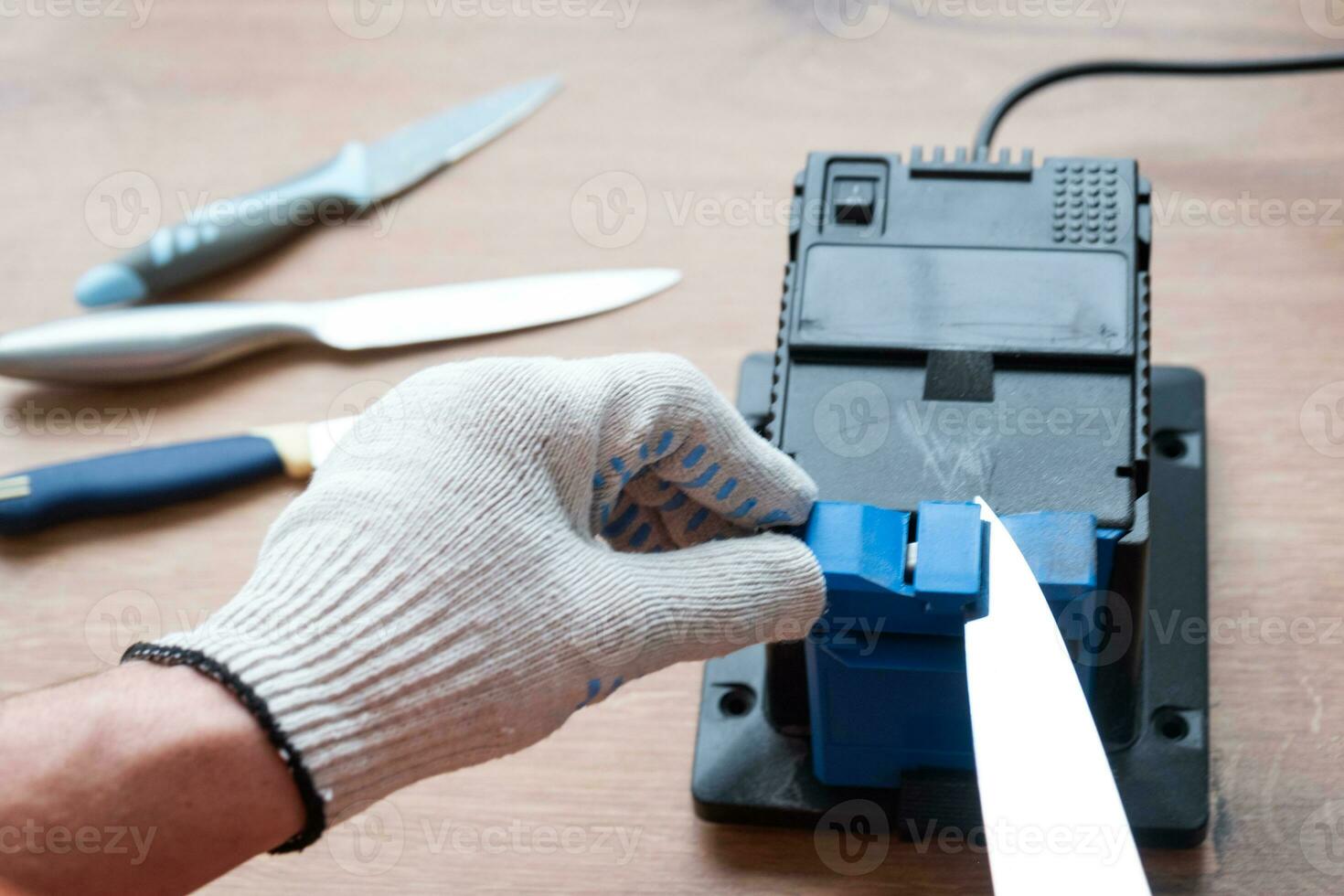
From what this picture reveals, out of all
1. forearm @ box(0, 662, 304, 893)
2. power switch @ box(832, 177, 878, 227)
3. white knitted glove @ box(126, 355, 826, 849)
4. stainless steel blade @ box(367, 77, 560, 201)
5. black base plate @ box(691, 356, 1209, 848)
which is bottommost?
black base plate @ box(691, 356, 1209, 848)

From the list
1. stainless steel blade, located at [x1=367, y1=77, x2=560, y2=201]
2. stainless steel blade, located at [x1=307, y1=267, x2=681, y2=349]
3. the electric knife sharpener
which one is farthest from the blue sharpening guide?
stainless steel blade, located at [x1=367, y1=77, x2=560, y2=201]

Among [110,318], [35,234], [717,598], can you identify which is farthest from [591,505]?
[35,234]

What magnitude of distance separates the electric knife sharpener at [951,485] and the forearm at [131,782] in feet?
Result: 0.59

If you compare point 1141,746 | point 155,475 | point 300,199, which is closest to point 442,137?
point 300,199

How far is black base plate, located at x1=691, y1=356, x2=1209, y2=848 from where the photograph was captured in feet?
1.58

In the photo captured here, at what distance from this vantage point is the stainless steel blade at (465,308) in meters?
0.64

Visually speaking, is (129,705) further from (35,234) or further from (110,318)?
(35,234)

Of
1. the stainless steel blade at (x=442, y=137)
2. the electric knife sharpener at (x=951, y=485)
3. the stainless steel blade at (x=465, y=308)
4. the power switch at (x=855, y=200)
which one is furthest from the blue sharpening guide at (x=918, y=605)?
the stainless steel blade at (x=442, y=137)

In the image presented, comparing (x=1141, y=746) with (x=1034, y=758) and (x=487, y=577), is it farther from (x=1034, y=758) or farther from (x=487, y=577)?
(x=487, y=577)

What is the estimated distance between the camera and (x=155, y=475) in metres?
0.58

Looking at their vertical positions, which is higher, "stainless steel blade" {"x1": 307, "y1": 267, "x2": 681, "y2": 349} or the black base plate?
"stainless steel blade" {"x1": 307, "y1": 267, "x2": 681, "y2": 349}

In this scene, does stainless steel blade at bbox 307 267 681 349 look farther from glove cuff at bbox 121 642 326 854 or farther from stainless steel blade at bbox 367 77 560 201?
glove cuff at bbox 121 642 326 854

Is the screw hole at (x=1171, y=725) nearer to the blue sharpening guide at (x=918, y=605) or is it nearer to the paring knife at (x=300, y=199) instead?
the blue sharpening guide at (x=918, y=605)

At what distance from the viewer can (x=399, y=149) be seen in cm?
71
